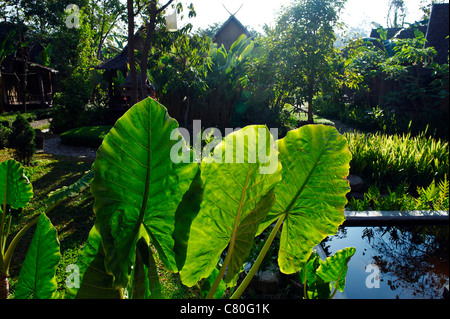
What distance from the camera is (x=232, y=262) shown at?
2.41 ft

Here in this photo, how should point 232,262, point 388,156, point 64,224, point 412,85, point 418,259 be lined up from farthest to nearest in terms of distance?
point 412,85, point 388,156, point 64,224, point 418,259, point 232,262

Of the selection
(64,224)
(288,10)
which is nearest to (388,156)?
(64,224)

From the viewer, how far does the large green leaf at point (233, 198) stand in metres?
0.62

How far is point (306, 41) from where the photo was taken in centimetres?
888

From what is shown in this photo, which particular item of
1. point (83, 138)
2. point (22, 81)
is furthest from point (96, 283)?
point (22, 81)

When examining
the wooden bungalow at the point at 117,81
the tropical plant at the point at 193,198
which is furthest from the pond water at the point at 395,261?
the wooden bungalow at the point at 117,81

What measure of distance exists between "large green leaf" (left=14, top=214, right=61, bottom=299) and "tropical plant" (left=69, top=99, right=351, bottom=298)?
0.13m

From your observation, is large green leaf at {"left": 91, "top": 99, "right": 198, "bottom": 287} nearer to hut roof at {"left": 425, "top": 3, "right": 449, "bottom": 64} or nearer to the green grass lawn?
the green grass lawn

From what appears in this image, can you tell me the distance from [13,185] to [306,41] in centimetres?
879

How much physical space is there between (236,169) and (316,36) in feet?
30.1

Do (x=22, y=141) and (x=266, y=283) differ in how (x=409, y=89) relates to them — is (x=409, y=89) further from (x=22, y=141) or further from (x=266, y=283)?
(x=22, y=141)

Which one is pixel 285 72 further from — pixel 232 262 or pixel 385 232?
pixel 232 262

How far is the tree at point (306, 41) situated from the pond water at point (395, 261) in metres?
6.57

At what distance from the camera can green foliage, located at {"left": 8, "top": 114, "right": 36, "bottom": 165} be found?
5988mm
